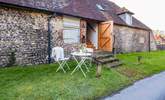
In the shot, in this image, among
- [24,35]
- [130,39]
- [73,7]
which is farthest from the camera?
[130,39]

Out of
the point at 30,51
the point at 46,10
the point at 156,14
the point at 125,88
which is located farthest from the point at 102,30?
the point at 156,14

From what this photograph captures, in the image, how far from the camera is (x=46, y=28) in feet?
43.3

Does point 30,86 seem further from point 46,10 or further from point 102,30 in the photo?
point 102,30

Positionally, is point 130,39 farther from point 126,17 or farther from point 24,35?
point 24,35

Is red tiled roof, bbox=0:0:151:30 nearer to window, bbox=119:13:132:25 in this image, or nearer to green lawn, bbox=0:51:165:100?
window, bbox=119:13:132:25

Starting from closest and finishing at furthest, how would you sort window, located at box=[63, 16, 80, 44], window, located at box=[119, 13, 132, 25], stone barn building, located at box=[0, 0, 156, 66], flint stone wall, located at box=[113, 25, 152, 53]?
stone barn building, located at box=[0, 0, 156, 66] → window, located at box=[63, 16, 80, 44] → flint stone wall, located at box=[113, 25, 152, 53] → window, located at box=[119, 13, 132, 25]

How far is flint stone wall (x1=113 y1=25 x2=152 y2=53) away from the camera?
20559mm

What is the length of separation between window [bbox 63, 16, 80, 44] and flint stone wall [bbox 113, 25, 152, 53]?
517 cm

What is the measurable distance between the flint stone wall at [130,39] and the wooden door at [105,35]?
7.73ft

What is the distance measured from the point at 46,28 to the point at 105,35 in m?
5.59

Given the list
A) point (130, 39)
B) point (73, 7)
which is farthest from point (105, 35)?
point (130, 39)

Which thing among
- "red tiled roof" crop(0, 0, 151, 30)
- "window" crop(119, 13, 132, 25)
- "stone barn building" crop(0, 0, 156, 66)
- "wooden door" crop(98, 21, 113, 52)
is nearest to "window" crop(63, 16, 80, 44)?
"stone barn building" crop(0, 0, 156, 66)

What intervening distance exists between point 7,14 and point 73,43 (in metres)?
5.19

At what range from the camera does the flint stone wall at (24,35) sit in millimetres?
11047
